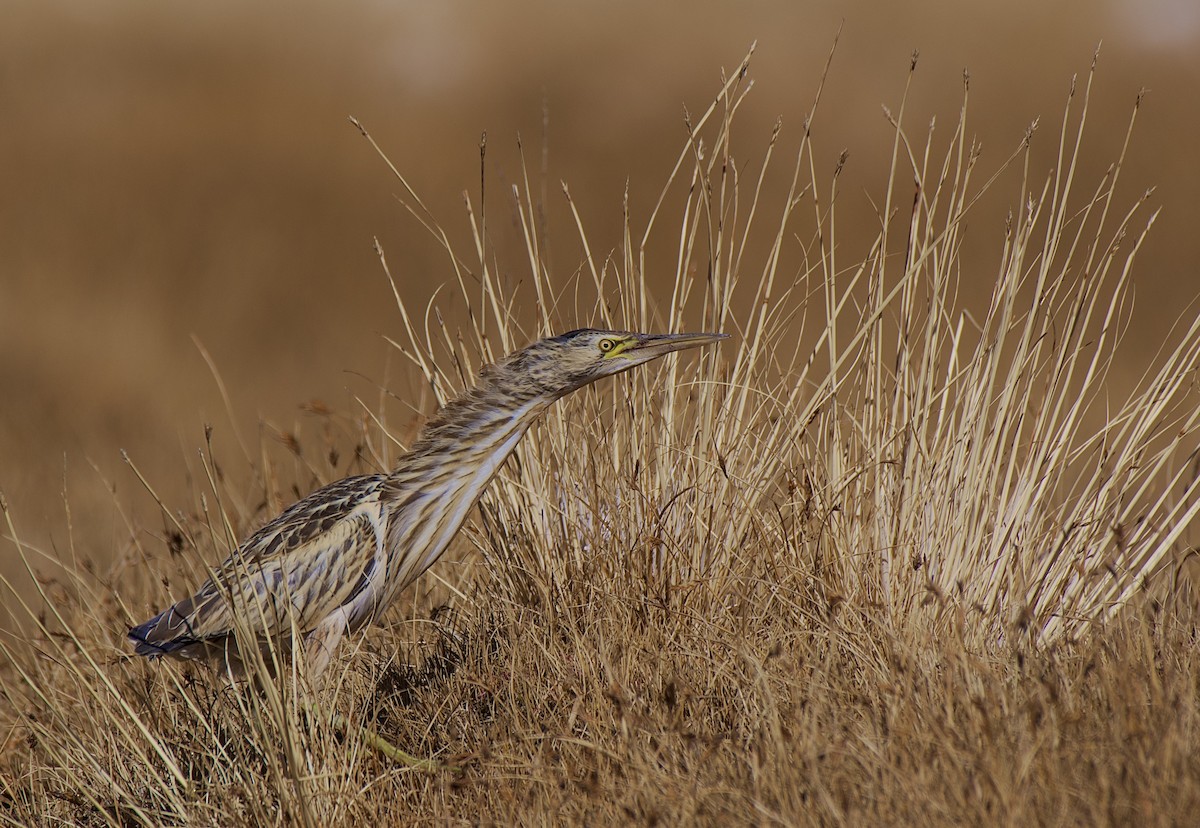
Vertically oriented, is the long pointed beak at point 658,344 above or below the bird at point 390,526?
above

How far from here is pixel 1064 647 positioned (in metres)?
2.47

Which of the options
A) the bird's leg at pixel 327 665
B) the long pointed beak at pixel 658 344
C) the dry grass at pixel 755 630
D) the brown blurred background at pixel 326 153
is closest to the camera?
the dry grass at pixel 755 630

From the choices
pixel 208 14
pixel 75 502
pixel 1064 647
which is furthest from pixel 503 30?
pixel 1064 647

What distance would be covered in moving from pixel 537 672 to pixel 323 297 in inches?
317

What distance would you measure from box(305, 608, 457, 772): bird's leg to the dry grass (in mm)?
34

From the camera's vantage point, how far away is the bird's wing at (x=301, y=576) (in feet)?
8.73

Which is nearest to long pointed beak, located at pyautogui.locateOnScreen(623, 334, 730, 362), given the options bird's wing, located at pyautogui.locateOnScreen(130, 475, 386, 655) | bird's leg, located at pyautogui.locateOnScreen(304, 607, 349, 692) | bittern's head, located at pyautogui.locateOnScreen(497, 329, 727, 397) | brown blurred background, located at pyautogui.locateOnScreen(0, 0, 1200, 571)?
bittern's head, located at pyautogui.locateOnScreen(497, 329, 727, 397)

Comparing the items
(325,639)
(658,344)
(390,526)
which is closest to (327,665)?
(325,639)

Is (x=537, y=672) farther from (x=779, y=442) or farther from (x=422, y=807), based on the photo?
(x=779, y=442)

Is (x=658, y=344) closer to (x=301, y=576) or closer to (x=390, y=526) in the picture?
(x=390, y=526)

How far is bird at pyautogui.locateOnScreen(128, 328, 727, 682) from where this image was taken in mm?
Result: 2654

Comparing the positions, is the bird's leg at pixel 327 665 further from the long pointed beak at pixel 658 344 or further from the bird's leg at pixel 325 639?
the long pointed beak at pixel 658 344

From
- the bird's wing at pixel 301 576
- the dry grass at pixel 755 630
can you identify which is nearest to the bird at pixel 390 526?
the bird's wing at pixel 301 576

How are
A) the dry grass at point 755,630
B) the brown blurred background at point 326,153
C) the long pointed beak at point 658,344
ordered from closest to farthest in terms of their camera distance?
the dry grass at point 755,630 < the long pointed beak at point 658,344 < the brown blurred background at point 326,153
